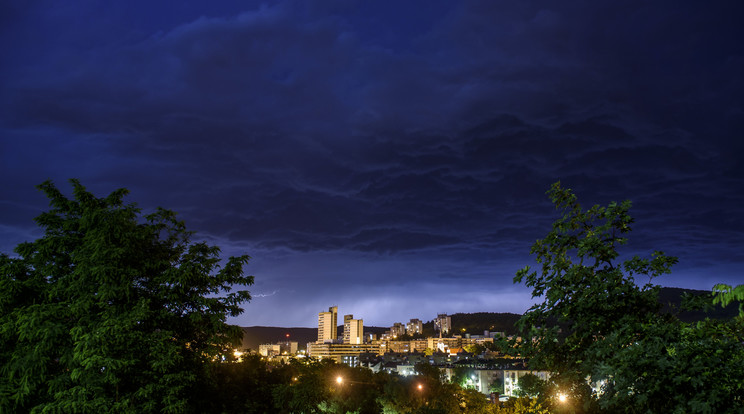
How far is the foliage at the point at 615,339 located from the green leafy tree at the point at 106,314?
880 cm

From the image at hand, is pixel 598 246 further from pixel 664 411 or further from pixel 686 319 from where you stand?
pixel 664 411

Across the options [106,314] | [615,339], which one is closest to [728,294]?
[615,339]

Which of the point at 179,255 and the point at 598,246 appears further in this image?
the point at 179,255

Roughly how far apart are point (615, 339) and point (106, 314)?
34.6ft

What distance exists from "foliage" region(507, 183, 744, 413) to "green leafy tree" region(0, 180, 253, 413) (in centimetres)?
880

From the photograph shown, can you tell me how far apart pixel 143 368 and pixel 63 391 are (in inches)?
68.9

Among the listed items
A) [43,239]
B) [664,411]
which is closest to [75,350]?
[43,239]

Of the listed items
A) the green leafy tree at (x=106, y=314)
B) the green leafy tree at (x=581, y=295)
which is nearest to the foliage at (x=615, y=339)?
the green leafy tree at (x=581, y=295)

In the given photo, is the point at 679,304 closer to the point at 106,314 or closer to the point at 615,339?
the point at 615,339

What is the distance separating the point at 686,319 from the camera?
528 cm

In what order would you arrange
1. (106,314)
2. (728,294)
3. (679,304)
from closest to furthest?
(728,294), (679,304), (106,314)

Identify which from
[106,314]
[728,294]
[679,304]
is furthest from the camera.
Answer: [106,314]

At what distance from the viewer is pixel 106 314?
1102 cm

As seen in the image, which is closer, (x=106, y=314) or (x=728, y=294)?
(x=728, y=294)
